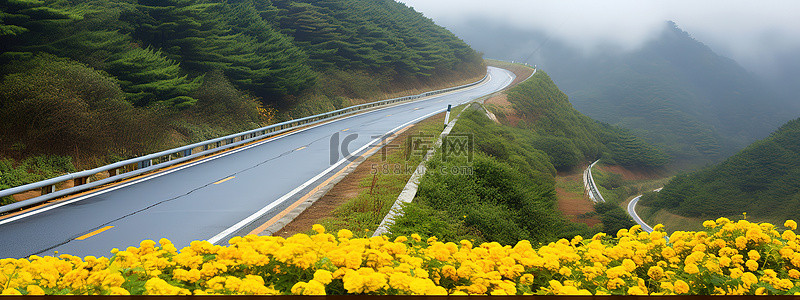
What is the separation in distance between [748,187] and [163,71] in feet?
344

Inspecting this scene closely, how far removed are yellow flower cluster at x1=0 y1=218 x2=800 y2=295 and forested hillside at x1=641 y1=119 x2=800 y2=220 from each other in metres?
69.3

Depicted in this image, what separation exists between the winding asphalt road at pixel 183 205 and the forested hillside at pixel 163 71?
333 cm

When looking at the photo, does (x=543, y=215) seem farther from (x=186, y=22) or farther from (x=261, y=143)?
(x=186, y=22)

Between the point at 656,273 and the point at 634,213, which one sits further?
the point at 634,213

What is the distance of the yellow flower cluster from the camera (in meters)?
3.54

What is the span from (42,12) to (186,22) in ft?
30.5

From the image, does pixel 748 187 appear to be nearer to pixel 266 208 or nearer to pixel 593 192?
pixel 593 192

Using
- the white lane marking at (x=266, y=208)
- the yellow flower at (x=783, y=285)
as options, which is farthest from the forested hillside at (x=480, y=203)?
the yellow flower at (x=783, y=285)

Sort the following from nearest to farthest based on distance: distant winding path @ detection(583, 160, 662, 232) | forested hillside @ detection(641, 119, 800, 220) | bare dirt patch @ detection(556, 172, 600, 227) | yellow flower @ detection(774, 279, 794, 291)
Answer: yellow flower @ detection(774, 279, 794, 291) → bare dirt patch @ detection(556, 172, 600, 227) → distant winding path @ detection(583, 160, 662, 232) → forested hillside @ detection(641, 119, 800, 220)

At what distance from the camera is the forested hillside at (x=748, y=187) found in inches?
2953

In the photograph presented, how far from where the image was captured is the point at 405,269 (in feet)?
12.8

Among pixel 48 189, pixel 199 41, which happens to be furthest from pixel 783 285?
pixel 199 41
